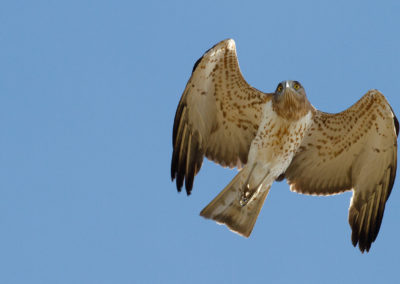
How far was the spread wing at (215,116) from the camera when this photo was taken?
51.5ft

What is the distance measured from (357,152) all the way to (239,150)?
1958 mm

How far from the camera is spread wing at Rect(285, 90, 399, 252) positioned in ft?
51.8

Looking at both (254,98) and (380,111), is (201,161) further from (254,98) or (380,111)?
(380,111)

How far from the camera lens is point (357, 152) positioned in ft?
53.5

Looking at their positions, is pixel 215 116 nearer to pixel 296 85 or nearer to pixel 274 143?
pixel 274 143

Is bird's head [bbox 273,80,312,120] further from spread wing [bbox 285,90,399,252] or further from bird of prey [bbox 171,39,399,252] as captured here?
spread wing [bbox 285,90,399,252]

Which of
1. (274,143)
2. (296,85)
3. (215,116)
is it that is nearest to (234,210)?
(274,143)

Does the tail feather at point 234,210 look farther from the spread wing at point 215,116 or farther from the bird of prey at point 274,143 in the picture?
the spread wing at point 215,116

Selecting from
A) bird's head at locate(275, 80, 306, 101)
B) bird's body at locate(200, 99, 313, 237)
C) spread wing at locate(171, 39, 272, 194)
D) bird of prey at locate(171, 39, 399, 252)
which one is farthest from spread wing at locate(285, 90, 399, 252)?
spread wing at locate(171, 39, 272, 194)

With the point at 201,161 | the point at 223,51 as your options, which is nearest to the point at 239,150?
the point at 201,161

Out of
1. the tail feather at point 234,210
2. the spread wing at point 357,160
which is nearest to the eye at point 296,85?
the spread wing at point 357,160

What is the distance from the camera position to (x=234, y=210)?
15.8 m

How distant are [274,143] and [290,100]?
0.79 m

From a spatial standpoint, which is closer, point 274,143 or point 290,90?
point 290,90
